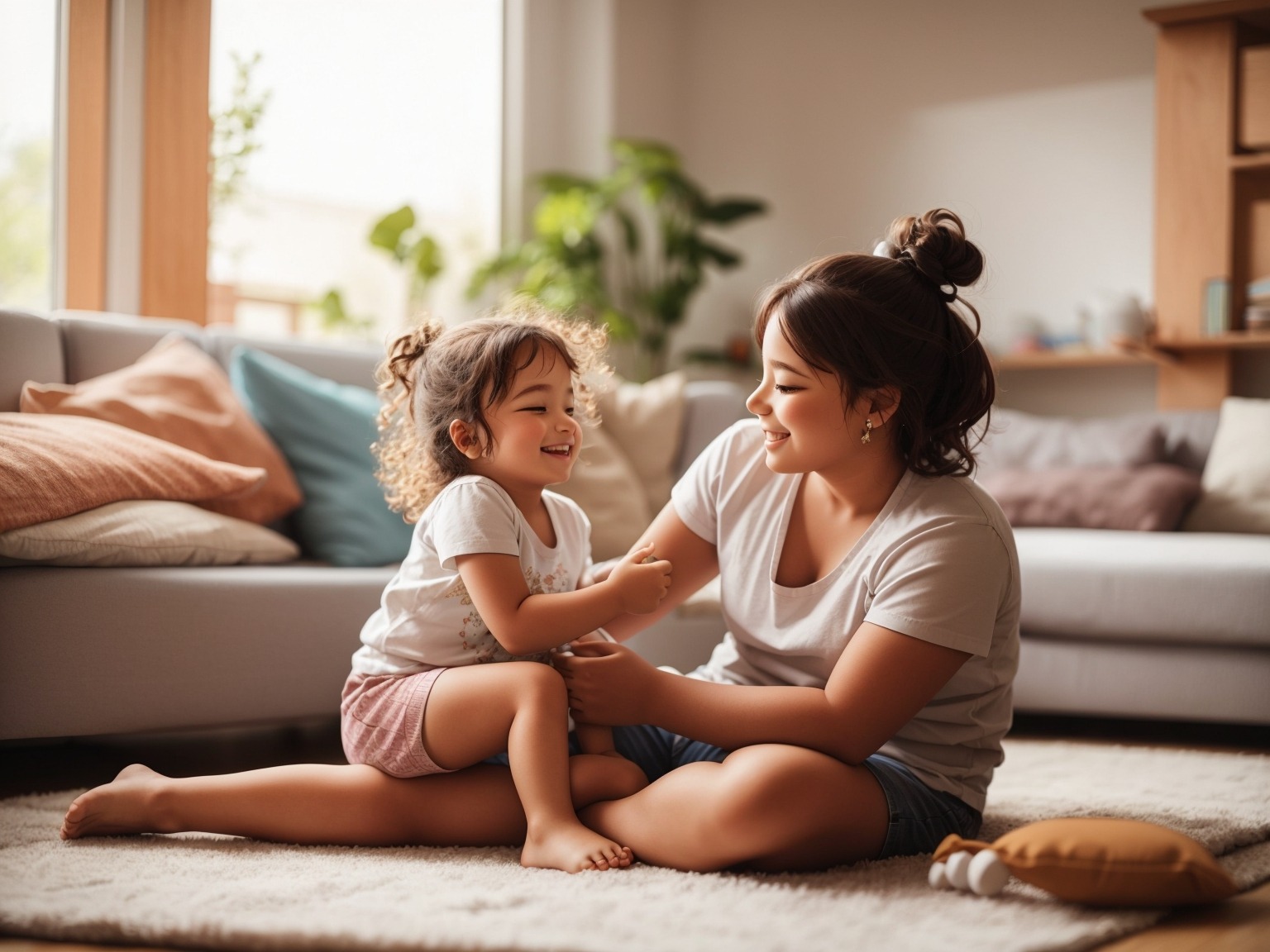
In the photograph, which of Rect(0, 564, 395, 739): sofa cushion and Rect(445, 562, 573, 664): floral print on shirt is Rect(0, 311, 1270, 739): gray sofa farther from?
Rect(445, 562, 573, 664): floral print on shirt

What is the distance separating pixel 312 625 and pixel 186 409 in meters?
0.57

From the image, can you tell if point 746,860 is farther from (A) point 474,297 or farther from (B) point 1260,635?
(A) point 474,297

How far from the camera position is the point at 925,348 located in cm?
147

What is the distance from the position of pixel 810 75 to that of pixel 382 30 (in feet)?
5.70

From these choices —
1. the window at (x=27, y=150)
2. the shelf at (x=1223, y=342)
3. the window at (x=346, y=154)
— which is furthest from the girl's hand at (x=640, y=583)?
the shelf at (x=1223, y=342)

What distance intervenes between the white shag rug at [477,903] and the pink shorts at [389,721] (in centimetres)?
11

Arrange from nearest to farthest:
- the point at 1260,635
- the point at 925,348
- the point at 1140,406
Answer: the point at 925,348
the point at 1260,635
the point at 1140,406

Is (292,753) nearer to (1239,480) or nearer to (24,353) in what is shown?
(24,353)

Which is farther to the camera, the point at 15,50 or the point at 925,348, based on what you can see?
the point at 15,50

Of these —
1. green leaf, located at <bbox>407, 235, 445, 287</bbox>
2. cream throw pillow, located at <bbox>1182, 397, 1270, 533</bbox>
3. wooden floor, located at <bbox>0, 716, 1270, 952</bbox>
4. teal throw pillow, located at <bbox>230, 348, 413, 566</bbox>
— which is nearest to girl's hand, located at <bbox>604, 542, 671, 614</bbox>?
wooden floor, located at <bbox>0, 716, 1270, 952</bbox>

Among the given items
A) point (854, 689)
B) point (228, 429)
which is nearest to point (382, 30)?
point (228, 429)

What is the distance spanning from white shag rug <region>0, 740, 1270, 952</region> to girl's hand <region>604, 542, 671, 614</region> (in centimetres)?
30

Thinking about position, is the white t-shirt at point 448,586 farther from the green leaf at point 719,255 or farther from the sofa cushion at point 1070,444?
the green leaf at point 719,255

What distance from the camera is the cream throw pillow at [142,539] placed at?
1919mm
